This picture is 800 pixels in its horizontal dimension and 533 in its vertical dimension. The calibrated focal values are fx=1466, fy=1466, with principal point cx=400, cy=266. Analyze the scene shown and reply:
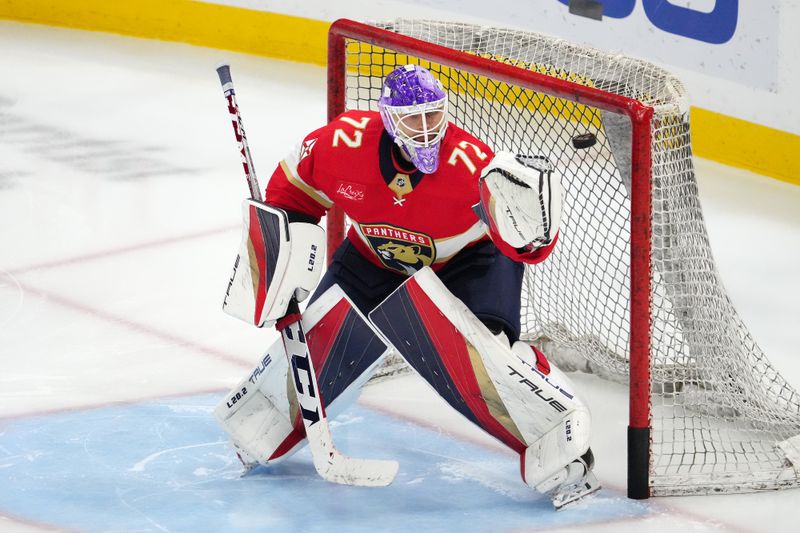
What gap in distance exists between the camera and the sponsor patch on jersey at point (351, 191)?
10.2 feet

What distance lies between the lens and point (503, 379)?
9.97 ft

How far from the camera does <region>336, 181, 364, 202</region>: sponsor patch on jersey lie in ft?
10.2

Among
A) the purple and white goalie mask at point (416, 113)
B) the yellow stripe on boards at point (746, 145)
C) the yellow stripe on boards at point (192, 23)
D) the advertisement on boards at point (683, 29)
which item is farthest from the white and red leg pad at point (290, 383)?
the yellow stripe on boards at point (192, 23)

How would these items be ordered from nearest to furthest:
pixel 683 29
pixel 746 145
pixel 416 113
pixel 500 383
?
pixel 416 113 → pixel 500 383 → pixel 683 29 → pixel 746 145

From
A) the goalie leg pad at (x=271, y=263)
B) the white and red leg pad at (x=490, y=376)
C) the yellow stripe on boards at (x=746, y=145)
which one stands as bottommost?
the yellow stripe on boards at (x=746, y=145)

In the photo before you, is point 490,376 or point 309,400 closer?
point 490,376

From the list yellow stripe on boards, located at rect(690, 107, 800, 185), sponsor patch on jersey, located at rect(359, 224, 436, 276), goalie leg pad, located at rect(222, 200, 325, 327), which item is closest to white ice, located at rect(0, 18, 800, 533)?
yellow stripe on boards, located at rect(690, 107, 800, 185)

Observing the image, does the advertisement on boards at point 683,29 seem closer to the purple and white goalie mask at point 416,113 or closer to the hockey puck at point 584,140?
the hockey puck at point 584,140

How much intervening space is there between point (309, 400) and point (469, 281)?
430mm

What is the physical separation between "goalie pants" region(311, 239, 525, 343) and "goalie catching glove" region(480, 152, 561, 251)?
29 centimetres

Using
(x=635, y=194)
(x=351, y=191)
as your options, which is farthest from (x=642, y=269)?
(x=351, y=191)

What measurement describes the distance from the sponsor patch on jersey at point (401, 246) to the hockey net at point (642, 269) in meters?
0.40

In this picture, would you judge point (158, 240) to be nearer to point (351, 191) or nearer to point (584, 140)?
point (351, 191)

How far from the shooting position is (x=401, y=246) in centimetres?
319
